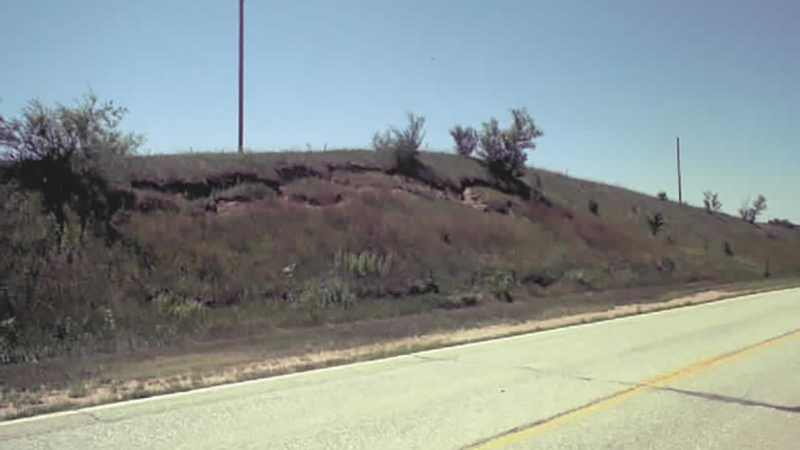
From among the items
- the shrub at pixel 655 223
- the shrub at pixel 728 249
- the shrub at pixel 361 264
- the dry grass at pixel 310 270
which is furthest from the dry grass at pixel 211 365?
the shrub at pixel 728 249

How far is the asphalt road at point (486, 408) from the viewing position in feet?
21.4

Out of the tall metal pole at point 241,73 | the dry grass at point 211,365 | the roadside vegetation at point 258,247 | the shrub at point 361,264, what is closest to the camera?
the dry grass at point 211,365

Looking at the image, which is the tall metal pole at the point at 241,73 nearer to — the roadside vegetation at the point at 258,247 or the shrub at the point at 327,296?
the roadside vegetation at the point at 258,247

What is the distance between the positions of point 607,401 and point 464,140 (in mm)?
38547

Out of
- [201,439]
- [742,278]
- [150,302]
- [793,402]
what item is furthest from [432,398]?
[742,278]

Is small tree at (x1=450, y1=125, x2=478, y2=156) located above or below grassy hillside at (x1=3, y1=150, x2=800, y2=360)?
above

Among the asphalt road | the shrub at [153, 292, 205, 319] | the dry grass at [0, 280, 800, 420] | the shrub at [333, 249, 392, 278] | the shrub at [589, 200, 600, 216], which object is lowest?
the dry grass at [0, 280, 800, 420]

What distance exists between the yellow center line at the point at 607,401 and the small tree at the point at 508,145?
30.4m

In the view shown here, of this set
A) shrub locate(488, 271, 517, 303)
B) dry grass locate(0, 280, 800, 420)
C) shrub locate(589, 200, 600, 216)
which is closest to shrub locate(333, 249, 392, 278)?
shrub locate(488, 271, 517, 303)

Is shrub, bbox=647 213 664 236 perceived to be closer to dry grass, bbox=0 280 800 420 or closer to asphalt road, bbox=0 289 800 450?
dry grass, bbox=0 280 800 420

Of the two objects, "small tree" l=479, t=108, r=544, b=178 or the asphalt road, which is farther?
"small tree" l=479, t=108, r=544, b=178

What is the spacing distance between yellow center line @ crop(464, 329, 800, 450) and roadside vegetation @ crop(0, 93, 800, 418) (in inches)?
250

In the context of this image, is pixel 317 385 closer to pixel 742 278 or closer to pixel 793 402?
pixel 793 402

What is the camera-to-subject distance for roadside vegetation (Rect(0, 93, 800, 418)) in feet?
50.5
